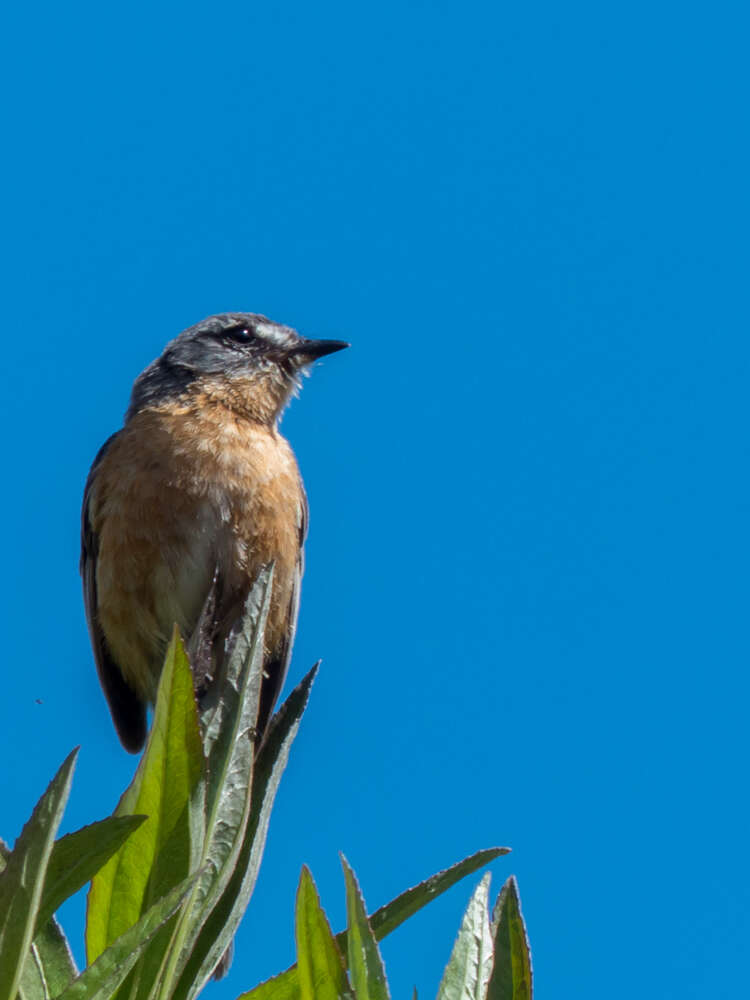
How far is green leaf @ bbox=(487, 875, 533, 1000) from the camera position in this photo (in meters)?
2.14

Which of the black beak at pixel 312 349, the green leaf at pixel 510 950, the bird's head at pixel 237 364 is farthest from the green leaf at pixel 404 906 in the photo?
the black beak at pixel 312 349

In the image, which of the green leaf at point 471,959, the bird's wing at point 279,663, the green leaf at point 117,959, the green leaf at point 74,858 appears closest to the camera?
the green leaf at point 117,959

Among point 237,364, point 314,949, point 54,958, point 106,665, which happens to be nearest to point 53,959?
point 54,958

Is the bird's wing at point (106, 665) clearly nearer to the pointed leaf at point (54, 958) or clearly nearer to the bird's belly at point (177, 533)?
the bird's belly at point (177, 533)

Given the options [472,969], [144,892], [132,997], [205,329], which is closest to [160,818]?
[144,892]

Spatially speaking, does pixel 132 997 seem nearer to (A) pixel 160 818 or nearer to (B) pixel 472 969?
(A) pixel 160 818

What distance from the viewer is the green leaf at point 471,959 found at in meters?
2.21

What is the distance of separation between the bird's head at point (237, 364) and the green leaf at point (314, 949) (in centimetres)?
434

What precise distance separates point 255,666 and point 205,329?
4695 mm

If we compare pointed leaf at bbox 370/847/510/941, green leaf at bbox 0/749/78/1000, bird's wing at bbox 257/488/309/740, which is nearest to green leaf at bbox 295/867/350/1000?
pointed leaf at bbox 370/847/510/941

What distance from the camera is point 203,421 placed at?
5.93 m

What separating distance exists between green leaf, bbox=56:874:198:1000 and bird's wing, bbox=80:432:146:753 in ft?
13.4

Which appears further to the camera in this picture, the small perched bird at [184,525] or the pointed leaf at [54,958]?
the small perched bird at [184,525]

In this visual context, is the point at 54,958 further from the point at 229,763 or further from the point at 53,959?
the point at 229,763
